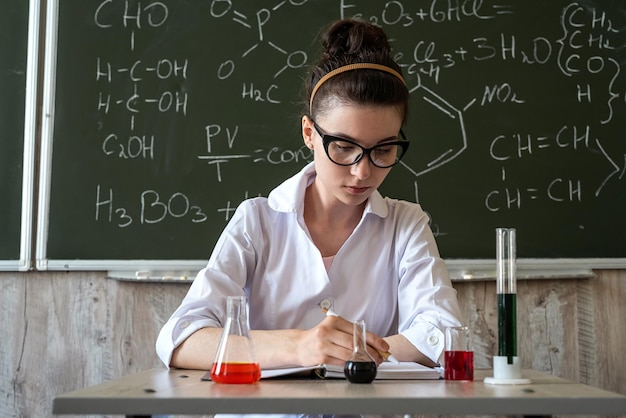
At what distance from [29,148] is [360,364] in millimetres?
1985

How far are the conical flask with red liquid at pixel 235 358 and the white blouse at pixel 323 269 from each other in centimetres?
49

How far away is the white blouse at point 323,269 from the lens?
1.88 meters

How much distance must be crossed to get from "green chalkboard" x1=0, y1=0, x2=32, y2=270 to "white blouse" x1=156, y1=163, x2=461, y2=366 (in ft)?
4.12

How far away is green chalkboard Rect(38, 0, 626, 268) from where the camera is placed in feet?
9.05

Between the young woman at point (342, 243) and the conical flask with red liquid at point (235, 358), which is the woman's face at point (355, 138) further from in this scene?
the conical flask with red liquid at point (235, 358)

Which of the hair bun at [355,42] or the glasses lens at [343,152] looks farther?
the hair bun at [355,42]

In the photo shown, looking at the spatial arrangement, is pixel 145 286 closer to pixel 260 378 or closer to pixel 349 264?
pixel 349 264

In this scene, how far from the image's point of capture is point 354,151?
5.83ft

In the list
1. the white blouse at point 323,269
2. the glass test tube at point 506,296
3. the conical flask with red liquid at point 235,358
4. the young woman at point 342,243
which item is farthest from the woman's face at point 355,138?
the conical flask with red liquid at point 235,358

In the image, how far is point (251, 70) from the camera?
2859 millimetres

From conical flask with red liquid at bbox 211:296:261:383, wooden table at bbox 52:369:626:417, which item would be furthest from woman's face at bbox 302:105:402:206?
wooden table at bbox 52:369:626:417

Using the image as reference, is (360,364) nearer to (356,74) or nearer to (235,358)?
(235,358)

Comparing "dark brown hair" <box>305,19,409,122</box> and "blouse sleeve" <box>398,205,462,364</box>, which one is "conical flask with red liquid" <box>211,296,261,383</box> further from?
"dark brown hair" <box>305,19,409,122</box>

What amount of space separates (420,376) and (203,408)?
20.3 inches
